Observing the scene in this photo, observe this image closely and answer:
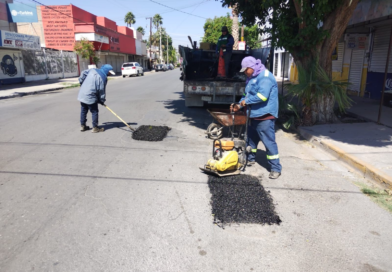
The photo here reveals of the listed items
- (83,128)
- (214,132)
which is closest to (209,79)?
(214,132)

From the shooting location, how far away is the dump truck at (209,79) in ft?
26.7

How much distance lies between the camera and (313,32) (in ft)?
24.1

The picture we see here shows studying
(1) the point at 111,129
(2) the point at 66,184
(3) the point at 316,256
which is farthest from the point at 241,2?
(3) the point at 316,256

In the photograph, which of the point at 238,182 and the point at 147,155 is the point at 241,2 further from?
the point at 238,182

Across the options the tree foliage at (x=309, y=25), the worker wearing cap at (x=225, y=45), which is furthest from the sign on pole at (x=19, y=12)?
the tree foliage at (x=309, y=25)

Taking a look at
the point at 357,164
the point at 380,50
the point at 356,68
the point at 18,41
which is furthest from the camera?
the point at 18,41

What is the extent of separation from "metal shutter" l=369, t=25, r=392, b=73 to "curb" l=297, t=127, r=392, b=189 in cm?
643

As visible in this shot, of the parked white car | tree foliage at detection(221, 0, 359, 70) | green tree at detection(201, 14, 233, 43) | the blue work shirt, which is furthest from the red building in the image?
tree foliage at detection(221, 0, 359, 70)

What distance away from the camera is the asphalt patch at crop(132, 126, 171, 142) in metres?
6.97

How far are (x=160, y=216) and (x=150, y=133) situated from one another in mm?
3872

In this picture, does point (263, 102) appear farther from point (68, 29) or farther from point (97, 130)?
point (68, 29)

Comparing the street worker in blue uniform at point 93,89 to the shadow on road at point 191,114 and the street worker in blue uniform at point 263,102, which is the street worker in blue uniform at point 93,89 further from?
the street worker in blue uniform at point 263,102

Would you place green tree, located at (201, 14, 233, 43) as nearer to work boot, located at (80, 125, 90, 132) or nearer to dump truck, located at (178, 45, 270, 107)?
dump truck, located at (178, 45, 270, 107)

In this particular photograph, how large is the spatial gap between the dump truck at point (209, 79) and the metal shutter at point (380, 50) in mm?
5183
